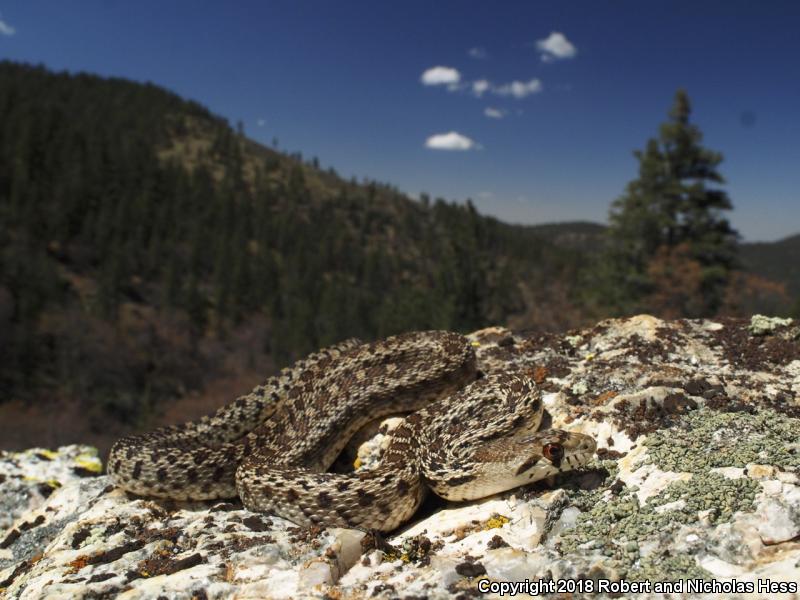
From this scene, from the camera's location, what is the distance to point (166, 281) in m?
92.5

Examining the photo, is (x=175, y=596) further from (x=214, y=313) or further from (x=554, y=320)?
(x=214, y=313)

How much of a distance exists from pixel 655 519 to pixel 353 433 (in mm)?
3608

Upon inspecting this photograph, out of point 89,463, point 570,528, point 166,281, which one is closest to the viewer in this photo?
point 570,528

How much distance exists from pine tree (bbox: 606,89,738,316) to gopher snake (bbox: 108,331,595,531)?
35869 mm

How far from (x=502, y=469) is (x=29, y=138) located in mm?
132508

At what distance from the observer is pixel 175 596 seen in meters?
4.01

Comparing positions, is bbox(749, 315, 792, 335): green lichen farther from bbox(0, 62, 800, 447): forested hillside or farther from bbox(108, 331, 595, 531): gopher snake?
bbox(0, 62, 800, 447): forested hillside

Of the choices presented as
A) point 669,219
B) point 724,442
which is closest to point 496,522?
point 724,442

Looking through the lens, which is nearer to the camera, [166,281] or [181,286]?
[166,281]

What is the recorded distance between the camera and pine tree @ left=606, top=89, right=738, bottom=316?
38.8m

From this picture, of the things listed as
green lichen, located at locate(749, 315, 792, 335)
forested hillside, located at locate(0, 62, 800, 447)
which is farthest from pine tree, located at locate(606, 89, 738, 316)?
green lichen, located at locate(749, 315, 792, 335)

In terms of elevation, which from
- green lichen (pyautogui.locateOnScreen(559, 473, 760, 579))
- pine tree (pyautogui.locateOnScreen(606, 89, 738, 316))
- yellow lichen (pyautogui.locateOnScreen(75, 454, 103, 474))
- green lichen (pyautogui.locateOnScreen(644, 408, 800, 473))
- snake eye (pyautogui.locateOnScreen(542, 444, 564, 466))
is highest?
pine tree (pyautogui.locateOnScreen(606, 89, 738, 316))

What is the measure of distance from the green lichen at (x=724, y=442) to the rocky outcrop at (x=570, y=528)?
2 cm

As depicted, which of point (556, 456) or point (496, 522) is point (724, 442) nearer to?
point (556, 456)
